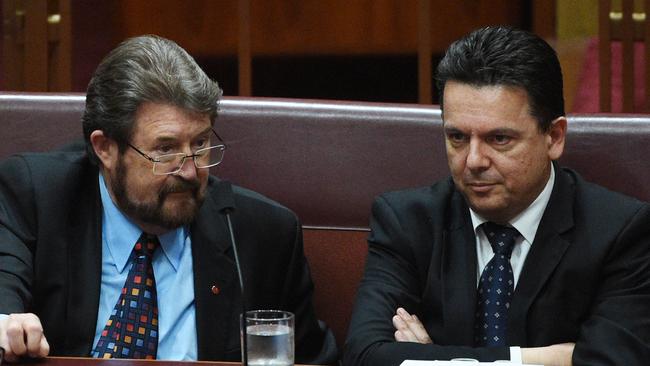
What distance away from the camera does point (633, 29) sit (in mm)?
3701

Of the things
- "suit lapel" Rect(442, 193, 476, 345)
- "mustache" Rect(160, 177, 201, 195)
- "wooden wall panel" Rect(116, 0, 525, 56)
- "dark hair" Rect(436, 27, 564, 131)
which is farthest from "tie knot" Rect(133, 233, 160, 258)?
"wooden wall panel" Rect(116, 0, 525, 56)

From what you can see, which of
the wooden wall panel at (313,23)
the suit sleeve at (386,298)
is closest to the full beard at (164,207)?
the suit sleeve at (386,298)

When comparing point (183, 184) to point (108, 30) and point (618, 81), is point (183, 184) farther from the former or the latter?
point (108, 30)

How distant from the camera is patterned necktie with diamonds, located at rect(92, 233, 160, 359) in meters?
2.28

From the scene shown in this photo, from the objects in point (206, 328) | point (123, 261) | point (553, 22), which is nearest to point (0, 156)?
point (123, 261)

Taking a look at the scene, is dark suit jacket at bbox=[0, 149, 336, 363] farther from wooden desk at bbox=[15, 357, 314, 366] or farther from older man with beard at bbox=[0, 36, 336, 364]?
wooden desk at bbox=[15, 357, 314, 366]

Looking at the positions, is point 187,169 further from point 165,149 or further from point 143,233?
point 143,233

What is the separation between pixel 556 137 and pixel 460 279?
1.11 feet

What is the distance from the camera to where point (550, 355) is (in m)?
2.05

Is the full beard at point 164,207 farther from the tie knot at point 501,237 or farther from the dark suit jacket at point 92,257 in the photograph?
the tie knot at point 501,237

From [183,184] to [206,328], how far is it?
306mm

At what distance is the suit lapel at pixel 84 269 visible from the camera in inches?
90.7

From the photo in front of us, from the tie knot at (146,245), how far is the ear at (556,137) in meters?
0.84

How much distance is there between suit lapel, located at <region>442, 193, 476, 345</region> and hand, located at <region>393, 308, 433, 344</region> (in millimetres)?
60
